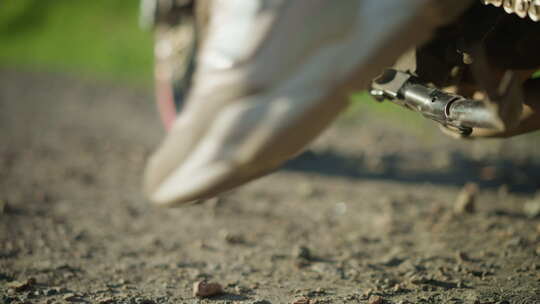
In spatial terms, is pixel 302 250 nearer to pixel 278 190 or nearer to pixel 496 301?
pixel 496 301

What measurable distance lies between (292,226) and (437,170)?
3.94 ft

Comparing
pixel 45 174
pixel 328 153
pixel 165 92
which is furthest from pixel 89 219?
pixel 328 153

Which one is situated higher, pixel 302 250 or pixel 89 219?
pixel 89 219

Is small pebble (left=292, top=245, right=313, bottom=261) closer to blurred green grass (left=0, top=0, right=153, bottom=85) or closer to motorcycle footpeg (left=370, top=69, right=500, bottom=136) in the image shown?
motorcycle footpeg (left=370, top=69, right=500, bottom=136)

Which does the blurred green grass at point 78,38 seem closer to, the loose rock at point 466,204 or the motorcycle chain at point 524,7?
the loose rock at point 466,204

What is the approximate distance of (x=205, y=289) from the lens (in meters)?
1.53

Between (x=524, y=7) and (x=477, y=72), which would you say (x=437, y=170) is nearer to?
(x=524, y=7)

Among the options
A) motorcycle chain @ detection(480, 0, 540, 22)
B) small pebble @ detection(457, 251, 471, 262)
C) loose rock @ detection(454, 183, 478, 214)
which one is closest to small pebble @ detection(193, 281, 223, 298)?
small pebble @ detection(457, 251, 471, 262)

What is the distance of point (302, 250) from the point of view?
1873 mm

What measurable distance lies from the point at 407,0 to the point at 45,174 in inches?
97.6

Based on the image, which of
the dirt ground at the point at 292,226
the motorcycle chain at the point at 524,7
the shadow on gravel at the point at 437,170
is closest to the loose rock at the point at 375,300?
the dirt ground at the point at 292,226

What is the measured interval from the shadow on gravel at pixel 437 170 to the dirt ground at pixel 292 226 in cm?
1

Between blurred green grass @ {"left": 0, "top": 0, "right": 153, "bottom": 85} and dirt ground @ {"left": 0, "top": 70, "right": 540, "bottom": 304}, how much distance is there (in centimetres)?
253

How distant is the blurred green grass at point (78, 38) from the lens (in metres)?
6.26
